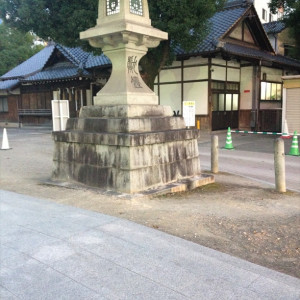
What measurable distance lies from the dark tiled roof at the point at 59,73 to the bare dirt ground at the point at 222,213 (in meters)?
15.0

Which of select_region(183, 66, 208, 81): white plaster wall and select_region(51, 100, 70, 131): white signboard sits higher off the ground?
select_region(183, 66, 208, 81): white plaster wall

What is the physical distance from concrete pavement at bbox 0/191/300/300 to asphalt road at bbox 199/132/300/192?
13.5ft

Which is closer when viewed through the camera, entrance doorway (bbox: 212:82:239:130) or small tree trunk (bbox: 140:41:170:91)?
small tree trunk (bbox: 140:41:170:91)

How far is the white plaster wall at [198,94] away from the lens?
58.7 ft

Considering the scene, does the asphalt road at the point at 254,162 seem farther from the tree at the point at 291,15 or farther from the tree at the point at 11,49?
the tree at the point at 11,49

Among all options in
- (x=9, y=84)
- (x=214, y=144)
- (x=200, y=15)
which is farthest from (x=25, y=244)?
(x=9, y=84)

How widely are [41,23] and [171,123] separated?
1165cm

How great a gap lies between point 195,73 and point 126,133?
13312mm

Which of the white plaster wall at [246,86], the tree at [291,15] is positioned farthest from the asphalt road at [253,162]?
the tree at [291,15]

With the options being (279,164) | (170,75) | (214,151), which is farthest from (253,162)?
(170,75)

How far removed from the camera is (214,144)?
803cm

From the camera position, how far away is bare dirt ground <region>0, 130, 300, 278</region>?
3.68m

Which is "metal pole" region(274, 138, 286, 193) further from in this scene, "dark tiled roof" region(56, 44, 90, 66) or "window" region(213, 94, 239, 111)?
"dark tiled roof" region(56, 44, 90, 66)

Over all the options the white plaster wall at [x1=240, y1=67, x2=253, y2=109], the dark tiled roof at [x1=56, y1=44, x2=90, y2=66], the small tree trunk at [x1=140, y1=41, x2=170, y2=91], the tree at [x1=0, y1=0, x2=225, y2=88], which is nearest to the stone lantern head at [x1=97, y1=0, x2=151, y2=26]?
the tree at [x1=0, y1=0, x2=225, y2=88]
